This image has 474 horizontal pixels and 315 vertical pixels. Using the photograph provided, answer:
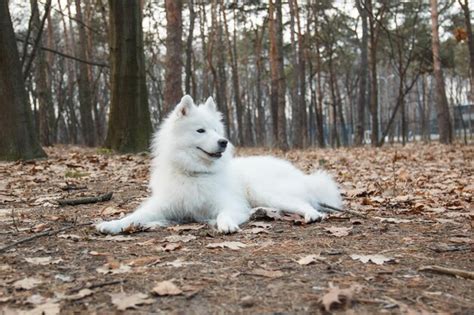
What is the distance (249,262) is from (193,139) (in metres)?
1.88

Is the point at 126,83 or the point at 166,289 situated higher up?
the point at 126,83

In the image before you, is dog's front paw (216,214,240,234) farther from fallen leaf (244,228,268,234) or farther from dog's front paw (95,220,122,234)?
dog's front paw (95,220,122,234)

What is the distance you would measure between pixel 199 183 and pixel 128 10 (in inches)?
320

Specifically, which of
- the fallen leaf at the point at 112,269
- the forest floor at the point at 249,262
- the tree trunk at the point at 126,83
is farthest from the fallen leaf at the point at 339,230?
the tree trunk at the point at 126,83

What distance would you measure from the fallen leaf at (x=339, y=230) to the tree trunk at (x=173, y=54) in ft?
29.3

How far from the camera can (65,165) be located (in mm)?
8992

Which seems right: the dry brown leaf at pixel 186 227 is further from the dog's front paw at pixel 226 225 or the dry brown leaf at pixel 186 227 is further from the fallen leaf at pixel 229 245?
the fallen leaf at pixel 229 245

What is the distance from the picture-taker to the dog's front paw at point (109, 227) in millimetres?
4074

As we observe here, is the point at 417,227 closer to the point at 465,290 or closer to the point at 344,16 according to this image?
the point at 465,290

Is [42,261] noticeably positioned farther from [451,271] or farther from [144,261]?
[451,271]

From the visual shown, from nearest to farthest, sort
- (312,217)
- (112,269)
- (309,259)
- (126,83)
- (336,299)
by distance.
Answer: (336,299), (112,269), (309,259), (312,217), (126,83)

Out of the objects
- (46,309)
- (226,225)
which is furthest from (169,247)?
(46,309)

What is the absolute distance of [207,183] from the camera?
470 cm

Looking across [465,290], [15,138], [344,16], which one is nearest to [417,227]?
[465,290]
